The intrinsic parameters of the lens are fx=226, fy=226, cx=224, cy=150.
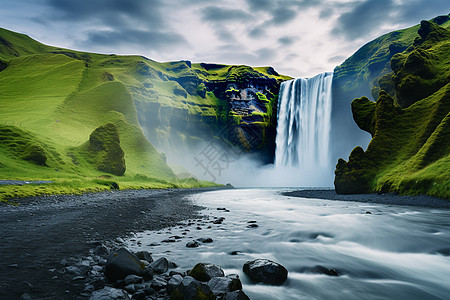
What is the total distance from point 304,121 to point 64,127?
89216 mm

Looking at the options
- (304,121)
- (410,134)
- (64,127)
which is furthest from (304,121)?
(64,127)

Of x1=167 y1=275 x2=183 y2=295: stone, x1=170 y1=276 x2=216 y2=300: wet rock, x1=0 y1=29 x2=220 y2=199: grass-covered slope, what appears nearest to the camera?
x1=170 y1=276 x2=216 y2=300: wet rock

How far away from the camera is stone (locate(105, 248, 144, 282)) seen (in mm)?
4508

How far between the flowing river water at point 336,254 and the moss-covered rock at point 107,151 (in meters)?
50.9

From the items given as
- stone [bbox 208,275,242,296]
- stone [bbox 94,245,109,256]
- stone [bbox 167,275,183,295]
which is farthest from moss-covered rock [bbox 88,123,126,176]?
stone [bbox 208,275,242,296]

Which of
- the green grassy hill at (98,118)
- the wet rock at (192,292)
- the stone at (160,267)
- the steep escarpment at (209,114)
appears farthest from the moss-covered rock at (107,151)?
the wet rock at (192,292)

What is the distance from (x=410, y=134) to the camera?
3173 centimetres

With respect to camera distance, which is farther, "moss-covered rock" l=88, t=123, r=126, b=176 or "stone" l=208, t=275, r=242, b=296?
"moss-covered rock" l=88, t=123, r=126, b=176

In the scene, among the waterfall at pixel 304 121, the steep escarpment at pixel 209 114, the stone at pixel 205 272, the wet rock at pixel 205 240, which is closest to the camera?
the stone at pixel 205 272

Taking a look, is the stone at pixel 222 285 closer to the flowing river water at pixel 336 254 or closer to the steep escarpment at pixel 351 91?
the flowing river water at pixel 336 254

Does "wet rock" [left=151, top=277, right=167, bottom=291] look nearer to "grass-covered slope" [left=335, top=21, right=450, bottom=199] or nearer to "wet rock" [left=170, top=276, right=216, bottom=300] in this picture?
"wet rock" [left=170, top=276, right=216, bottom=300]

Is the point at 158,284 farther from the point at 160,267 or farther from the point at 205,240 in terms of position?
the point at 205,240

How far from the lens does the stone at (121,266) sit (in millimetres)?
4508

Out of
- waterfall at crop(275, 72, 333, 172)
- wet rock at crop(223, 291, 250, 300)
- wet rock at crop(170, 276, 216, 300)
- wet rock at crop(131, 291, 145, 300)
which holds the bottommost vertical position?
wet rock at crop(131, 291, 145, 300)
